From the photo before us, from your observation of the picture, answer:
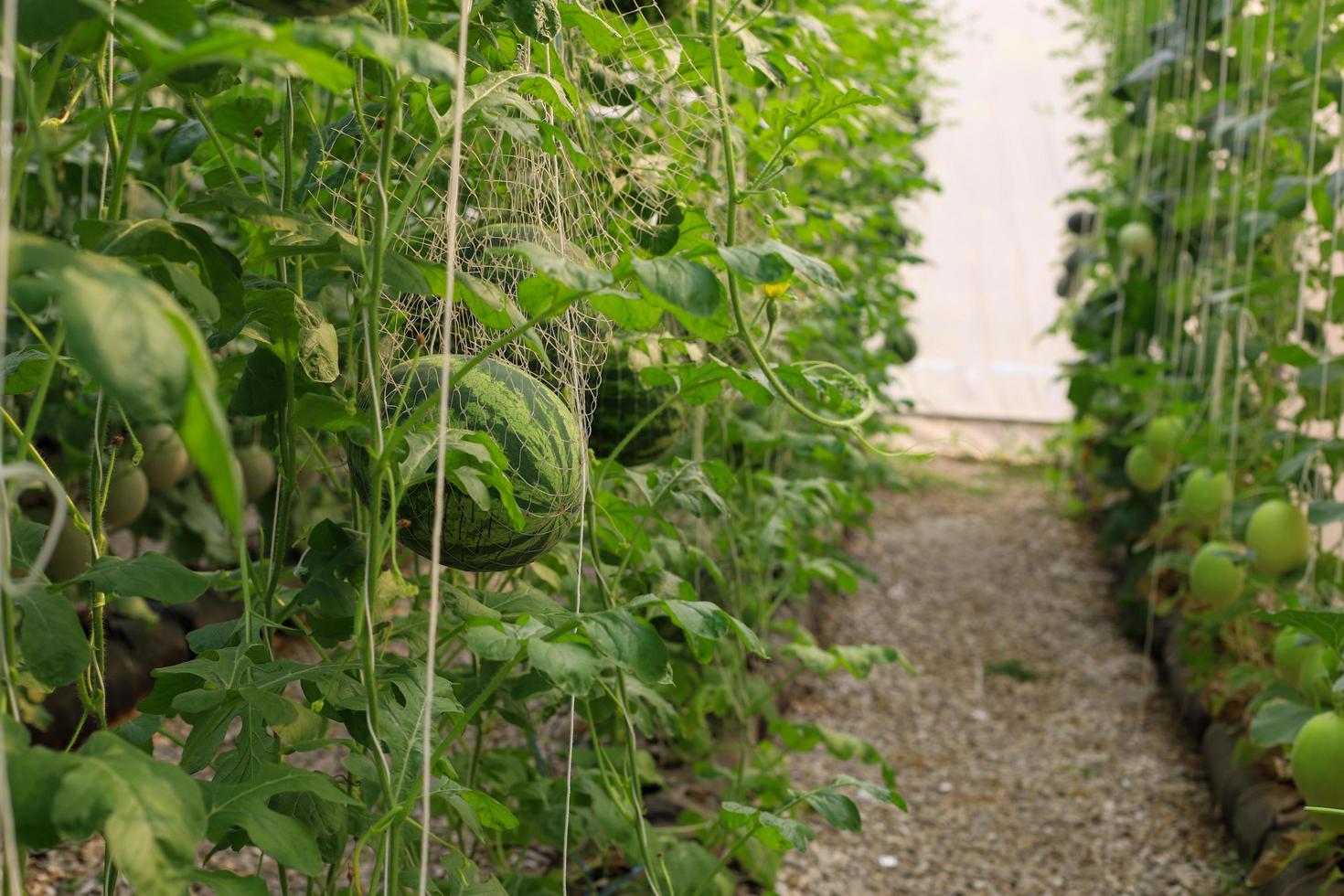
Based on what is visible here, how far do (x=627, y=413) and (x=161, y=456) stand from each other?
1.70m

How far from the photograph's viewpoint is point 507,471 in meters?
1.14

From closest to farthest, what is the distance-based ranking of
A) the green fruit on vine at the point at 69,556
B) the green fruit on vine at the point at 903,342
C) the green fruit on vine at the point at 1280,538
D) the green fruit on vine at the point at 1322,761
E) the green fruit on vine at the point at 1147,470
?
the green fruit on vine at the point at 1322,761 < the green fruit on vine at the point at 69,556 < the green fruit on vine at the point at 1280,538 < the green fruit on vine at the point at 1147,470 < the green fruit on vine at the point at 903,342

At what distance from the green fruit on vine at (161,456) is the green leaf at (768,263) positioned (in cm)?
218

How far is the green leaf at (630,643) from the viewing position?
3.30 feet

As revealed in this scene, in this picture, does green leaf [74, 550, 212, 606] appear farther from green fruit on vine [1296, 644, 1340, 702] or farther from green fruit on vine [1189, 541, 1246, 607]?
green fruit on vine [1189, 541, 1246, 607]

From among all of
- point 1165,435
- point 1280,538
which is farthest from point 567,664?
point 1165,435

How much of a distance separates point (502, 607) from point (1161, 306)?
3852mm

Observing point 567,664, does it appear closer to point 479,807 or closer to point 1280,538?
point 479,807

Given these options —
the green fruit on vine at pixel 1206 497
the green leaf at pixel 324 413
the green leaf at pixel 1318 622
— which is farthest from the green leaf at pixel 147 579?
the green fruit on vine at pixel 1206 497

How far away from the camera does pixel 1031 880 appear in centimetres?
276

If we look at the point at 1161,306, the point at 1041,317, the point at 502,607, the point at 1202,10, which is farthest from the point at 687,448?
the point at 1041,317

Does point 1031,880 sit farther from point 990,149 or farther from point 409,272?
point 990,149

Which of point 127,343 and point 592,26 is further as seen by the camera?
point 592,26

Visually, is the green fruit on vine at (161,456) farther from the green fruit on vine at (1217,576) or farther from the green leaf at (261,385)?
the green fruit on vine at (1217,576)
